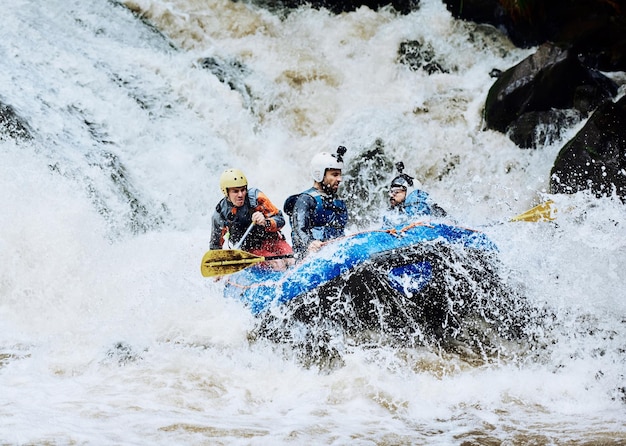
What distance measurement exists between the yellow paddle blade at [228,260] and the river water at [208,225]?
1.01 ft

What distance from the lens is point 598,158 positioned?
7324mm

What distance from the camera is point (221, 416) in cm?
352

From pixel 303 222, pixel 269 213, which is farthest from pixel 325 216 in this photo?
pixel 269 213

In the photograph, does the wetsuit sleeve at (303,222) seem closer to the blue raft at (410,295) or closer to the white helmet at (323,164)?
the white helmet at (323,164)

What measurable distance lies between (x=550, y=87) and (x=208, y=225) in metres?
4.91

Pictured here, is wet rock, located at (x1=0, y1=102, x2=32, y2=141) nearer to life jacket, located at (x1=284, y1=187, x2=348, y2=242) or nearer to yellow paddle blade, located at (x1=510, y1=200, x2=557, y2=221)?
life jacket, located at (x1=284, y1=187, x2=348, y2=242)

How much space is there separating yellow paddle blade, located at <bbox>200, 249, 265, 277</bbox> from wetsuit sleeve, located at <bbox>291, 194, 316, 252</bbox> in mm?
325

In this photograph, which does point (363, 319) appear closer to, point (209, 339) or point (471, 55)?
point (209, 339)

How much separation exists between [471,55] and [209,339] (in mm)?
7570

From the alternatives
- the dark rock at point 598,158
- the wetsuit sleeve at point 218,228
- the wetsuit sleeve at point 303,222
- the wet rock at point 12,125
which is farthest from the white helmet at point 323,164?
the wet rock at point 12,125

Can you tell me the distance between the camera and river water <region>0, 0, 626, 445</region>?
139 inches

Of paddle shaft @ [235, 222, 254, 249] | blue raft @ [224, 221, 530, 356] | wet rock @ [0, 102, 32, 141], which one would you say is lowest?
blue raft @ [224, 221, 530, 356]

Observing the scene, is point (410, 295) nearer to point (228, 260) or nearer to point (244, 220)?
point (228, 260)

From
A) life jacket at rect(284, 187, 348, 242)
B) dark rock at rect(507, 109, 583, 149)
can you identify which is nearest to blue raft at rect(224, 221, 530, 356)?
life jacket at rect(284, 187, 348, 242)
